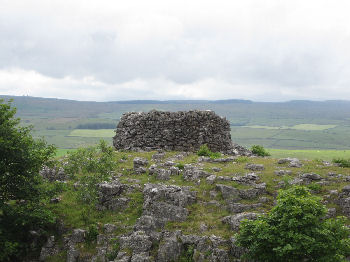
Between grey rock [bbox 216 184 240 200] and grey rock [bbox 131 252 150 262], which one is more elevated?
grey rock [bbox 216 184 240 200]

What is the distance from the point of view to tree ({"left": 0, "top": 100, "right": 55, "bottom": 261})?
21781 millimetres

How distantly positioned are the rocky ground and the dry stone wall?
7353mm

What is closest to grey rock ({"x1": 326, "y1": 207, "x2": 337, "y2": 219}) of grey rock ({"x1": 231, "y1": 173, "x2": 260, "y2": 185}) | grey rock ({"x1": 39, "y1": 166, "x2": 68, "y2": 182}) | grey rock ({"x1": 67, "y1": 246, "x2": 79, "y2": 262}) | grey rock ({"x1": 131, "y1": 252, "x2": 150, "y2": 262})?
grey rock ({"x1": 231, "y1": 173, "x2": 260, "y2": 185})

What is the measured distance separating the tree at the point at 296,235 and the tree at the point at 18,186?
13430 millimetres

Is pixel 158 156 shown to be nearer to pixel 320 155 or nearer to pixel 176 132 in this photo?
pixel 176 132

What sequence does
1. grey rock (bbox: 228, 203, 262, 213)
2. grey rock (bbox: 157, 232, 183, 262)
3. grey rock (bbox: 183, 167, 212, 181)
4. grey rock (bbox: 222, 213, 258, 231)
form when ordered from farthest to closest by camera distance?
grey rock (bbox: 183, 167, 212, 181) → grey rock (bbox: 228, 203, 262, 213) → grey rock (bbox: 222, 213, 258, 231) → grey rock (bbox: 157, 232, 183, 262)

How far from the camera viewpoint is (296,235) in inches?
619

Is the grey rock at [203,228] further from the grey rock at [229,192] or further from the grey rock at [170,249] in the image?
the grey rock at [229,192]

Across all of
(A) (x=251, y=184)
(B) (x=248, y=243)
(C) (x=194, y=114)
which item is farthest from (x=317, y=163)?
(B) (x=248, y=243)

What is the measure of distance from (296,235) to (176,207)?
966 cm

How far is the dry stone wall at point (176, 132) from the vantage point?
1499 inches

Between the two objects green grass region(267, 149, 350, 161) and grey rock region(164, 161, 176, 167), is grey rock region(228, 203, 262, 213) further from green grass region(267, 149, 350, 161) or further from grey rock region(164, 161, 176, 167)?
green grass region(267, 149, 350, 161)

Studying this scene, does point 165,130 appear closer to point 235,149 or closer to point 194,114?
point 194,114

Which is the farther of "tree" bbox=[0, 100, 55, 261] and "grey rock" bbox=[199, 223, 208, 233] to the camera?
"tree" bbox=[0, 100, 55, 261]
